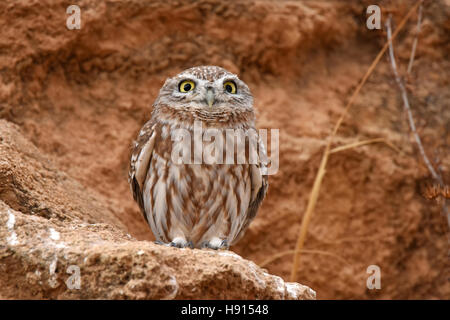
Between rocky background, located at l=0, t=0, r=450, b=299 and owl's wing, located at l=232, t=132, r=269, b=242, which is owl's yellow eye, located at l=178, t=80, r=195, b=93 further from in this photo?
rocky background, located at l=0, t=0, r=450, b=299

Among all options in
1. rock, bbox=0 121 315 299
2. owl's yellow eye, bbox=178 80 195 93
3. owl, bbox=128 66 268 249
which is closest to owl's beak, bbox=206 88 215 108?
owl, bbox=128 66 268 249

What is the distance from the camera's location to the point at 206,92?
429 centimetres

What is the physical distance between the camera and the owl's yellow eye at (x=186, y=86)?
14.5ft

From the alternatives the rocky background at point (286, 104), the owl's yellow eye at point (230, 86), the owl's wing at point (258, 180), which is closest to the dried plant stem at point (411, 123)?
the rocky background at point (286, 104)

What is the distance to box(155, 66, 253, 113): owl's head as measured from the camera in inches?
170

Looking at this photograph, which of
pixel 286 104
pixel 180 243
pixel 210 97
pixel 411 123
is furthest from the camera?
pixel 286 104

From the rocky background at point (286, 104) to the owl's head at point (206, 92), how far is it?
50.0 inches

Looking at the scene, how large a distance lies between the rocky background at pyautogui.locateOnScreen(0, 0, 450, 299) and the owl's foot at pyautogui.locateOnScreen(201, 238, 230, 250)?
1.30 meters

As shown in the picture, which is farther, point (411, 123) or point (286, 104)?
point (286, 104)

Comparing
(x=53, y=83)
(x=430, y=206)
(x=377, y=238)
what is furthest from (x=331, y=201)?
(x=53, y=83)

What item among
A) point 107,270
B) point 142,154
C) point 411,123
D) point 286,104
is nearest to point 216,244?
point 142,154

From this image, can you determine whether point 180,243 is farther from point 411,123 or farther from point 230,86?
point 411,123

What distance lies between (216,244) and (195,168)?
1.92ft
